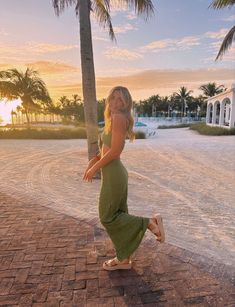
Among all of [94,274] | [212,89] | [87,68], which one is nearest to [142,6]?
[87,68]

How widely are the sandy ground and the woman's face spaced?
1.95 meters

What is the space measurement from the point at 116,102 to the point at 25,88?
23.8m

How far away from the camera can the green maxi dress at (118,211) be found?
2.45 m

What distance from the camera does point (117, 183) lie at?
2457mm

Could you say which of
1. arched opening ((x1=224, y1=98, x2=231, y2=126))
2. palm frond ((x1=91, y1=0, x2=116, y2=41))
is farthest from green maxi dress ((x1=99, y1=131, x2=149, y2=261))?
arched opening ((x1=224, y1=98, x2=231, y2=126))

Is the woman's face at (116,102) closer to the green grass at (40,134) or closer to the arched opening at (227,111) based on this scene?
the green grass at (40,134)

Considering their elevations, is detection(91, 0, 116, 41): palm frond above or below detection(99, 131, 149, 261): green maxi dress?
above

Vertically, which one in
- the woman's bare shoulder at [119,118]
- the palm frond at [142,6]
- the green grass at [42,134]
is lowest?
the green grass at [42,134]

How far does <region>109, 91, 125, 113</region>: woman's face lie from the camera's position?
7.58 feet

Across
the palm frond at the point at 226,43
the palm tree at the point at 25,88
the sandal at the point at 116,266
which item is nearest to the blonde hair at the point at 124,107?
the sandal at the point at 116,266

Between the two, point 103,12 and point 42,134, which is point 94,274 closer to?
point 103,12

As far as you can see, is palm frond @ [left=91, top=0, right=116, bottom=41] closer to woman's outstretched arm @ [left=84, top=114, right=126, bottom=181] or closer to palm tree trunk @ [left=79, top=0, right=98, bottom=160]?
palm tree trunk @ [left=79, top=0, right=98, bottom=160]

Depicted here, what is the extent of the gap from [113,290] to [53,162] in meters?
7.16

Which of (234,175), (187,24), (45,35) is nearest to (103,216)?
(234,175)
